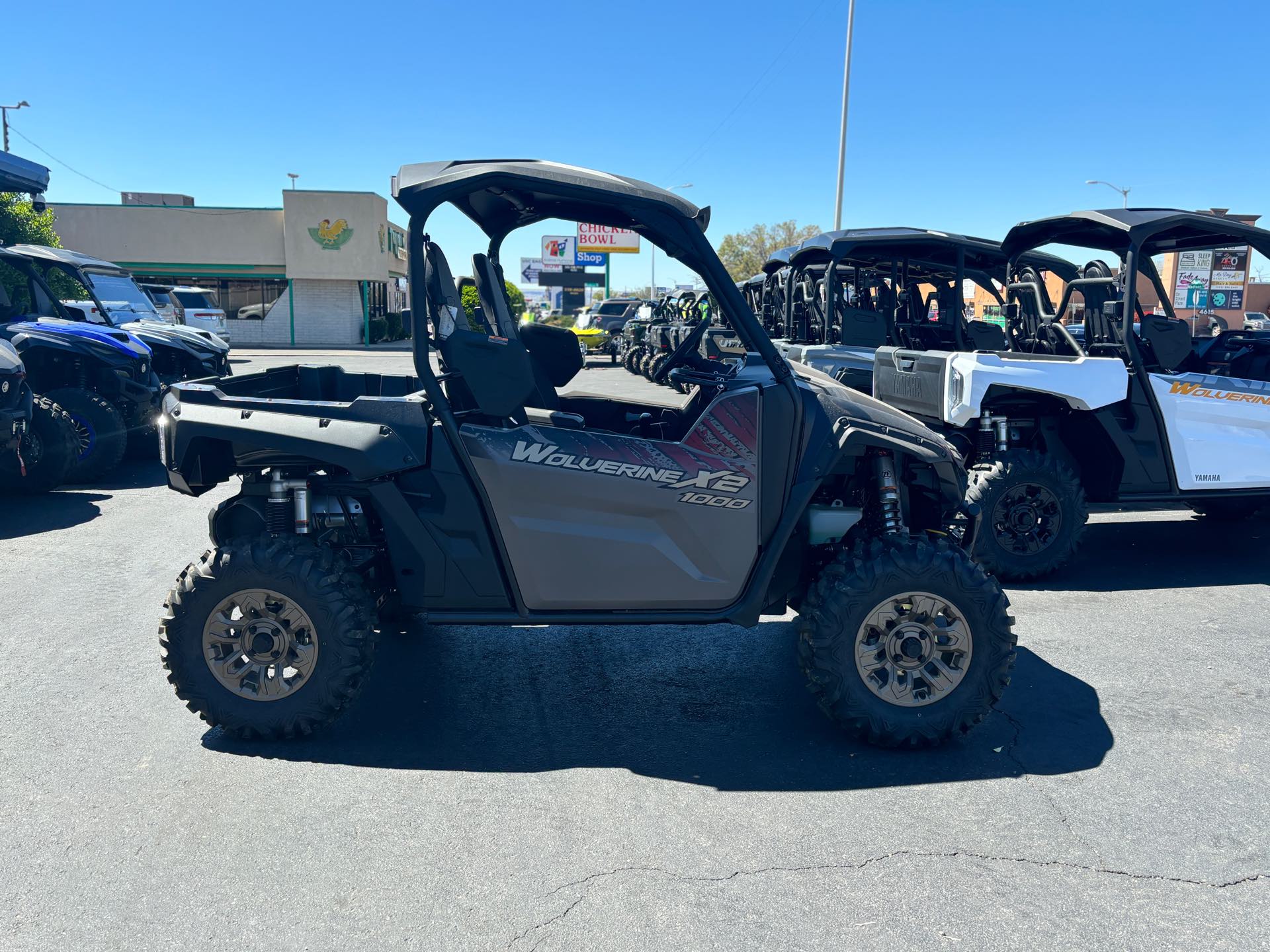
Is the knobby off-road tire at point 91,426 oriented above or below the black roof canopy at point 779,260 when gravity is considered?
below

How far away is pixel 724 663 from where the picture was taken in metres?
4.86

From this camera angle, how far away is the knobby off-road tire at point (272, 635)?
3727mm

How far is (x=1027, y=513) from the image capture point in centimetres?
633

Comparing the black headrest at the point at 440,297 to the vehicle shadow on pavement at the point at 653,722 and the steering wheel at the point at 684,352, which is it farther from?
the vehicle shadow on pavement at the point at 653,722

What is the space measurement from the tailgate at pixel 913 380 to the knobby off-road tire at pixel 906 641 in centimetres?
284

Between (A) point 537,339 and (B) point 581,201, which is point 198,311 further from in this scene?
(B) point 581,201

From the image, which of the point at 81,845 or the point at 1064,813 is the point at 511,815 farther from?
the point at 1064,813

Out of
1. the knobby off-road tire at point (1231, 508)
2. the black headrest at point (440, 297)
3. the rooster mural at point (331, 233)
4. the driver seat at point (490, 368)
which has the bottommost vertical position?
the knobby off-road tire at point (1231, 508)

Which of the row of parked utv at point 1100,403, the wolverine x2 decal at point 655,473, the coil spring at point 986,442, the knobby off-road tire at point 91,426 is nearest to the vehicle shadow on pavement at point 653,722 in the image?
the wolverine x2 decal at point 655,473

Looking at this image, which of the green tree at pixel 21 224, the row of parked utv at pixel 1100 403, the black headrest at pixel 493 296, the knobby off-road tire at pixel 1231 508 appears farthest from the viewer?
the green tree at pixel 21 224

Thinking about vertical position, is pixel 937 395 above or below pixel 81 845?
above

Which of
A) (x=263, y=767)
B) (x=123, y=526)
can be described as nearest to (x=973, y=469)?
(x=263, y=767)

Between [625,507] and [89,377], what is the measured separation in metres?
8.21

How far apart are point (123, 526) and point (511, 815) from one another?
562cm
